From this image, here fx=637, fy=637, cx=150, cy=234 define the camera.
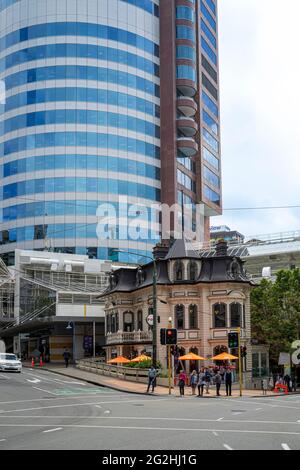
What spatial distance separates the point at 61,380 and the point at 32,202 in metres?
47.7

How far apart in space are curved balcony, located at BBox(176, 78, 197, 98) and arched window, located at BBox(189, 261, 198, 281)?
173 ft

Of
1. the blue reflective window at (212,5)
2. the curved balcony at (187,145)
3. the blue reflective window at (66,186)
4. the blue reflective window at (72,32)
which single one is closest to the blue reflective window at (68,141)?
the blue reflective window at (66,186)

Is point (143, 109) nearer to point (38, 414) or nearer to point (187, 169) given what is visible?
point (187, 169)

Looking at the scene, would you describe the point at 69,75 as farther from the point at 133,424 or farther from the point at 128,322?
the point at 133,424

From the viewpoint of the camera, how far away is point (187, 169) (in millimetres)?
100188

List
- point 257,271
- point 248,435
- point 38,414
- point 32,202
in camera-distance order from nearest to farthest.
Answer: point 248,435
point 38,414
point 257,271
point 32,202

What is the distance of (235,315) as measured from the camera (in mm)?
49750

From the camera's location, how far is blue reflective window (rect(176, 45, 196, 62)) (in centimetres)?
9862

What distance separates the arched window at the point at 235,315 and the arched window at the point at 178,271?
4664mm

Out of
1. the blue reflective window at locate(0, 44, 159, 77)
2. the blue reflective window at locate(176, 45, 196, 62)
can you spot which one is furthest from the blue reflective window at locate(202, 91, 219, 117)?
the blue reflective window at locate(0, 44, 159, 77)

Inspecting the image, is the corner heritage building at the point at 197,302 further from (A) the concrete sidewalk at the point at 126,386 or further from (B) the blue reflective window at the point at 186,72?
(B) the blue reflective window at the point at 186,72

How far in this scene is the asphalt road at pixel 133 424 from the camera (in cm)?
1525
